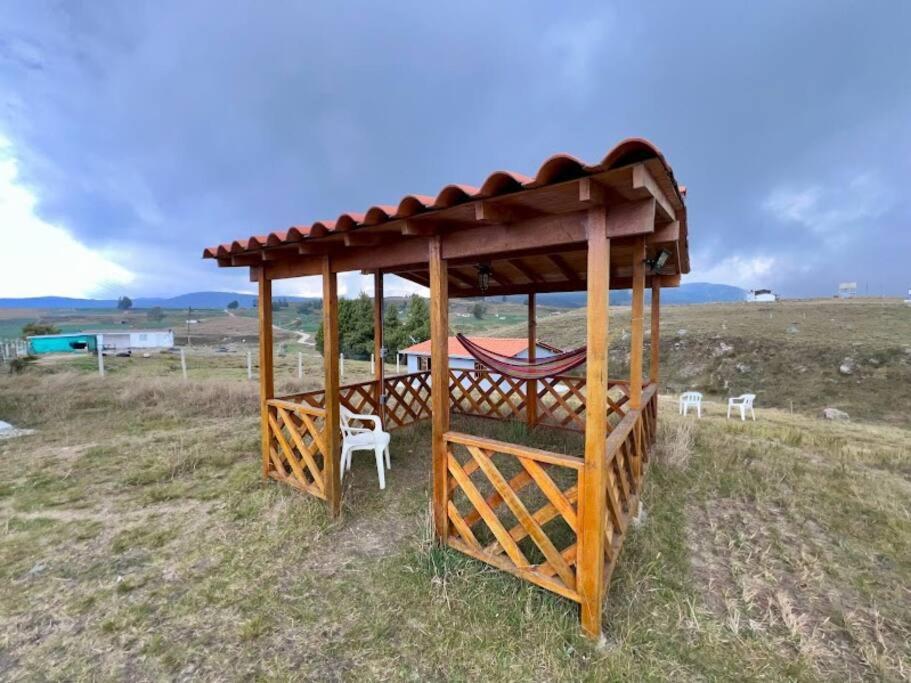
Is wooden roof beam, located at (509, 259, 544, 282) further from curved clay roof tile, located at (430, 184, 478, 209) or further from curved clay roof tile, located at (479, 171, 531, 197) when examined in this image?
curved clay roof tile, located at (479, 171, 531, 197)

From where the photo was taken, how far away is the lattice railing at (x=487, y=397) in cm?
554

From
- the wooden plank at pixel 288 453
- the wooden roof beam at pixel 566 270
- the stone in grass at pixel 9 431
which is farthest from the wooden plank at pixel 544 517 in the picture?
the stone in grass at pixel 9 431

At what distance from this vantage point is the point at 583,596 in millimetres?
1889

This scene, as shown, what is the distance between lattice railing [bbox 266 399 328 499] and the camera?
3093 millimetres

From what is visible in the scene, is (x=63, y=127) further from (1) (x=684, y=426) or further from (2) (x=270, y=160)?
(1) (x=684, y=426)

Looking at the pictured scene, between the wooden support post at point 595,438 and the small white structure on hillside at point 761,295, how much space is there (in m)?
45.4

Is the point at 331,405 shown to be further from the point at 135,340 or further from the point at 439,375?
the point at 135,340

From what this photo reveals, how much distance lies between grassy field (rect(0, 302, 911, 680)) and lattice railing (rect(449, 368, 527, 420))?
5.59 ft

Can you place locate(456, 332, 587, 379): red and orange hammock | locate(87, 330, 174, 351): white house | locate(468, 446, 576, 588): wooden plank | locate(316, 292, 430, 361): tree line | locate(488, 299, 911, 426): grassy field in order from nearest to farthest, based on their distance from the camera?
locate(468, 446, 576, 588): wooden plank
locate(456, 332, 587, 379): red and orange hammock
locate(488, 299, 911, 426): grassy field
locate(87, 330, 174, 351): white house
locate(316, 292, 430, 361): tree line

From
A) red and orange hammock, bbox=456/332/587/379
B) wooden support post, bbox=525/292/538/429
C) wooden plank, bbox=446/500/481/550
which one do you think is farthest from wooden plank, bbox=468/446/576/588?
wooden support post, bbox=525/292/538/429

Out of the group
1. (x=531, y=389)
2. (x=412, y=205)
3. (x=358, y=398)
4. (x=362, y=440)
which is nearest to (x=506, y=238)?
(x=412, y=205)

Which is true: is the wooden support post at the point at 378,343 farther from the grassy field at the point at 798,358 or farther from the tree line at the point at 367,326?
the tree line at the point at 367,326

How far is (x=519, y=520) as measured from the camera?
83.7 inches

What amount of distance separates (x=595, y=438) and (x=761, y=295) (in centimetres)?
4865
